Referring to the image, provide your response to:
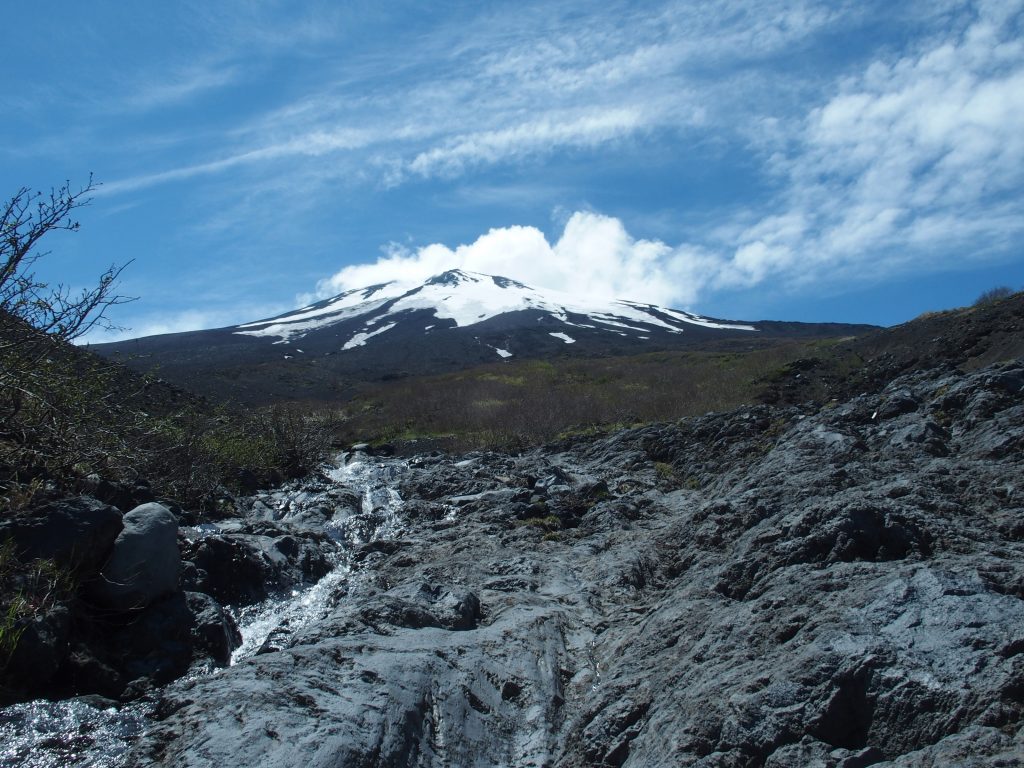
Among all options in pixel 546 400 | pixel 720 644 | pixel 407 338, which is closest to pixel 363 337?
pixel 407 338

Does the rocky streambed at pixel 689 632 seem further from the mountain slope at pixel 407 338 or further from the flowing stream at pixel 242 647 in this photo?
the mountain slope at pixel 407 338

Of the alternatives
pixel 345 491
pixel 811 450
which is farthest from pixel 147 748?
pixel 345 491

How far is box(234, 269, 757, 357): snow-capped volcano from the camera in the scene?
79125 mm

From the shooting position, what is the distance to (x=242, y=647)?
24.3ft

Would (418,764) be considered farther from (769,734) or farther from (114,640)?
(114,640)

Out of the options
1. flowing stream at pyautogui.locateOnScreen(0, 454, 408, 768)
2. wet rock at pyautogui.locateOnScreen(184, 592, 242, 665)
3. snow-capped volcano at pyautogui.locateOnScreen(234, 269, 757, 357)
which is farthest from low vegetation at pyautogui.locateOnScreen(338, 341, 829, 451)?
snow-capped volcano at pyautogui.locateOnScreen(234, 269, 757, 357)

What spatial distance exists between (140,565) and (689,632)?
5.06 metres

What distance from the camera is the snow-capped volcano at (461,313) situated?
79125 millimetres

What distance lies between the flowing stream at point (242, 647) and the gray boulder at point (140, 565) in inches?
40.7

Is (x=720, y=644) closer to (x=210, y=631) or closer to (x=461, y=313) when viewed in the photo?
(x=210, y=631)

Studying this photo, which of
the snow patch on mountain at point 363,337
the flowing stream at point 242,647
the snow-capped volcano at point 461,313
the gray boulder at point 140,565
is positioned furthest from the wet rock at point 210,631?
the snow patch on mountain at point 363,337

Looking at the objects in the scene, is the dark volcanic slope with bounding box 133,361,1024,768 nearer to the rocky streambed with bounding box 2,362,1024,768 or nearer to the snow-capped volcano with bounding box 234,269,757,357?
the rocky streambed with bounding box 2,362,1024,768

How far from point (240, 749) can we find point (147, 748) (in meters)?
0.63

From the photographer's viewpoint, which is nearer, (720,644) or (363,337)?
(720,644)
